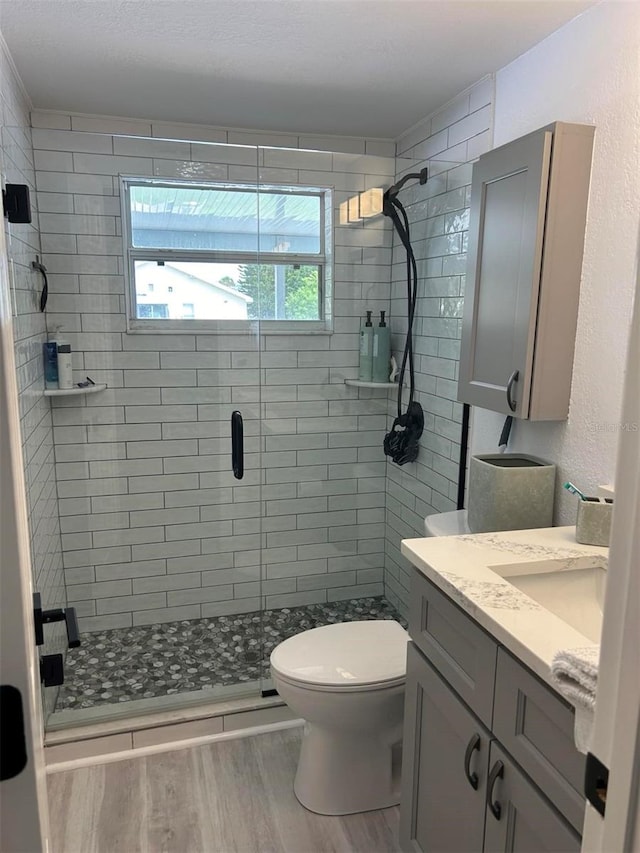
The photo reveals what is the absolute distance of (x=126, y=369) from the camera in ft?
9.14

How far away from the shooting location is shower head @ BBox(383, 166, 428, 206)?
271 centimetres

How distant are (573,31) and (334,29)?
2.27ft

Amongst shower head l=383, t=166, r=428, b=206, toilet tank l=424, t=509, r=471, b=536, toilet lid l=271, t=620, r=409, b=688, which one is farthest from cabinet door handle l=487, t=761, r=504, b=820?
shower head l=383, t=166, r=428, b=206

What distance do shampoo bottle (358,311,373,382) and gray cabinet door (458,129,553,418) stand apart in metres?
0.92

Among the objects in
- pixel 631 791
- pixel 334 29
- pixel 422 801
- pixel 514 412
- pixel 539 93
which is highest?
pixel 334 29

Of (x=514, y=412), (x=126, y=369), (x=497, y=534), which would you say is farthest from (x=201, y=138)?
(x=497, y=534)

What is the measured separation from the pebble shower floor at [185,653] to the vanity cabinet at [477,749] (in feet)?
3.70

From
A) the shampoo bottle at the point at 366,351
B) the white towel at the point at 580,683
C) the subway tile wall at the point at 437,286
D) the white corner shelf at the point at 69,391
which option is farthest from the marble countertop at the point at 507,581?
the white corner shelf at the point at 69,391

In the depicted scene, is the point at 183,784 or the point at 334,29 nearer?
the point at 334,29

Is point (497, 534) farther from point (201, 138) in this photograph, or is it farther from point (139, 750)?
point (201, 138)

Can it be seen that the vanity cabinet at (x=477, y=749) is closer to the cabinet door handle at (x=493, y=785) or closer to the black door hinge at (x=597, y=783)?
the cabinet door handle at (x=493, y=785)

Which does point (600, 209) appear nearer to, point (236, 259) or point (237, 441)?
point (236, 259)

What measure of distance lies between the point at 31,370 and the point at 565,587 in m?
1.95

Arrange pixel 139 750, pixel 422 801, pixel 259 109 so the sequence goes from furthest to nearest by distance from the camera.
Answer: pixel 259 109 → pixel 139 750 → pixel 422 801
